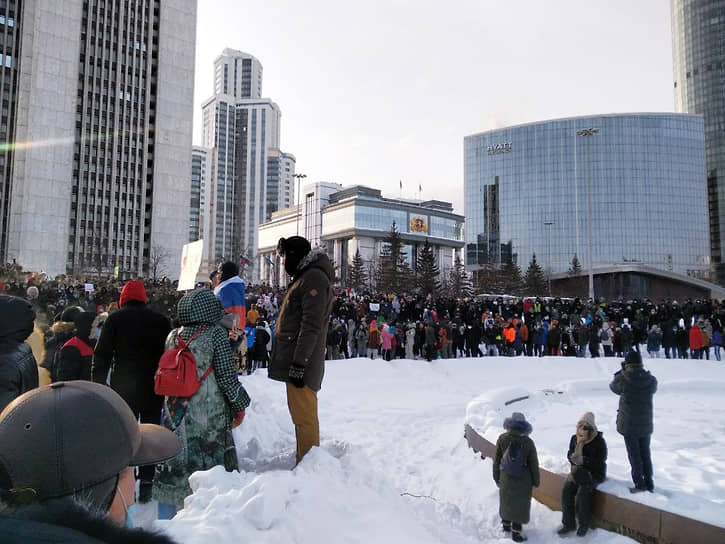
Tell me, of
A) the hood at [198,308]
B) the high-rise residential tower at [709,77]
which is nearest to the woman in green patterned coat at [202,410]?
the hood at [198,308]

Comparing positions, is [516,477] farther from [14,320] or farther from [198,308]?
[14,320]

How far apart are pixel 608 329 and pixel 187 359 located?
21.0 m

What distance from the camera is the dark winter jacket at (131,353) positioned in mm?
4816

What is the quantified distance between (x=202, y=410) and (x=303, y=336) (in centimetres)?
97

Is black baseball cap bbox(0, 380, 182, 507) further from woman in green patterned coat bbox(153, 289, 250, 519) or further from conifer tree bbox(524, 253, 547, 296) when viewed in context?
conifer tree bbox(524, 253, 547, 296)

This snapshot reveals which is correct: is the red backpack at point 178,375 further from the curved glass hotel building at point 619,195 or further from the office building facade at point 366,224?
the curved glass hotel building at point 619,195

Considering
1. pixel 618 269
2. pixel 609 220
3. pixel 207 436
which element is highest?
pixel 609 220

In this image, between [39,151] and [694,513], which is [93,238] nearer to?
[39,151]

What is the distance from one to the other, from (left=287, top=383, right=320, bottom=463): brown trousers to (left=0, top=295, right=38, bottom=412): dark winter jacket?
6.09ft

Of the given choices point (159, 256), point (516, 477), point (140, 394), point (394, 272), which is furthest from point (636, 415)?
point (159, 256)

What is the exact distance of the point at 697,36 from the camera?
123 meters

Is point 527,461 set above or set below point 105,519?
below

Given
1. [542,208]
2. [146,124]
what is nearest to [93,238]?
[146,124]

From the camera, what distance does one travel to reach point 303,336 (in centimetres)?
436
